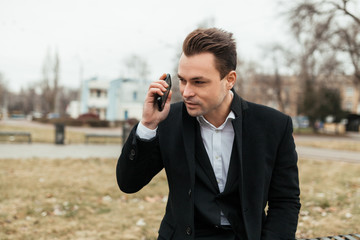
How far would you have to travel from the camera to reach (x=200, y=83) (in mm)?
1865

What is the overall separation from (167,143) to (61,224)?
326 cm

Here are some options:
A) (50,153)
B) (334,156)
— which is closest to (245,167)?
(50,153)

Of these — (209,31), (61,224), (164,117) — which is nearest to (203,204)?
(164,117)

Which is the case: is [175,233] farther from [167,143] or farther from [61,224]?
[61,224]

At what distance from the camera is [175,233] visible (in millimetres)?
1946

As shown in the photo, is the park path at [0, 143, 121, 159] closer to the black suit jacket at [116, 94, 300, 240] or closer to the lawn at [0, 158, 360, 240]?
the lawn at [0, 158, 360, 240]

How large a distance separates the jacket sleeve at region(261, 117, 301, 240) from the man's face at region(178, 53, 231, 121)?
1.86 ft

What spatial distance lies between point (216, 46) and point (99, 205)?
4.48 meters

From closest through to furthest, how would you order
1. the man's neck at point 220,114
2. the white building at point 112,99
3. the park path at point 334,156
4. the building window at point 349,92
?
the man's neck at point 220,114 < the park path at point 334,156 < the white building at point 112,99 < the building window at point 349,92

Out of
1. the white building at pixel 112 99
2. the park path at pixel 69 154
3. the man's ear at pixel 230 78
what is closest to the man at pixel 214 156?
the man's ear at pixel 230 78

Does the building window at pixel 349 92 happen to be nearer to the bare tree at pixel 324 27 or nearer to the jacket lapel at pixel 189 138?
the bare tree at pixel 324 27

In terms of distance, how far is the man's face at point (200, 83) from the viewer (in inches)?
72.4

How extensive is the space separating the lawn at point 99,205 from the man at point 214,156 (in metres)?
2.48

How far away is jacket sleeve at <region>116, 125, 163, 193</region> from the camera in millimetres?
→ 1938
